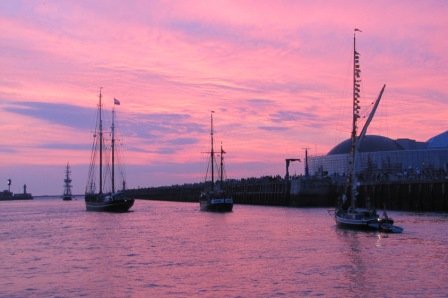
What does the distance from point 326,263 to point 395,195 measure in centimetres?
9002

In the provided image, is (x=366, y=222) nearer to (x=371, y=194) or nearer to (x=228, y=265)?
(x=228, y=265)

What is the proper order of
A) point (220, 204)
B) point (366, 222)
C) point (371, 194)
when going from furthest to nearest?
1. point (371, 194)
2. point (220, 204)
3. point (366, 222)

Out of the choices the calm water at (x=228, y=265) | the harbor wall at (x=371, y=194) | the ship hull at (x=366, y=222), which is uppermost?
the harbor wall at (x=371, y=194)

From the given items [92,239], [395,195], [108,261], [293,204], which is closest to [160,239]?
[92,239]

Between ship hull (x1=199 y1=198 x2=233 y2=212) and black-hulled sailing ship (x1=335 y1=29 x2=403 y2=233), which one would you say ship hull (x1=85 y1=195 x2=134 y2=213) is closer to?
ship hull (x1=199 y1=198 x2=233 y2=212)

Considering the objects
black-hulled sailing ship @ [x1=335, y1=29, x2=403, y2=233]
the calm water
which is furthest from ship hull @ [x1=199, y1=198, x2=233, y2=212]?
the calm water

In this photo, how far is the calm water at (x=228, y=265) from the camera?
3392 cm

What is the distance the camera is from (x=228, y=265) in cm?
4294

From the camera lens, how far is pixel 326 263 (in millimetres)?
43031

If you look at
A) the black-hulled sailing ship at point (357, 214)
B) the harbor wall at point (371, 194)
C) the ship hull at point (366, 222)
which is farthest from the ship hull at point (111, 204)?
the ship hull at point (366, 222)

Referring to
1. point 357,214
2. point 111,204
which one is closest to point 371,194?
point 111,204

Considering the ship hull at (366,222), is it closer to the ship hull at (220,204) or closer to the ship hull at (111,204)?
the ship hull at (220,204)

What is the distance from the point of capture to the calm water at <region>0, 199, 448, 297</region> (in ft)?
111

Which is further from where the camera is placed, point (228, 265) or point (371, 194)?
point (371, 194)
